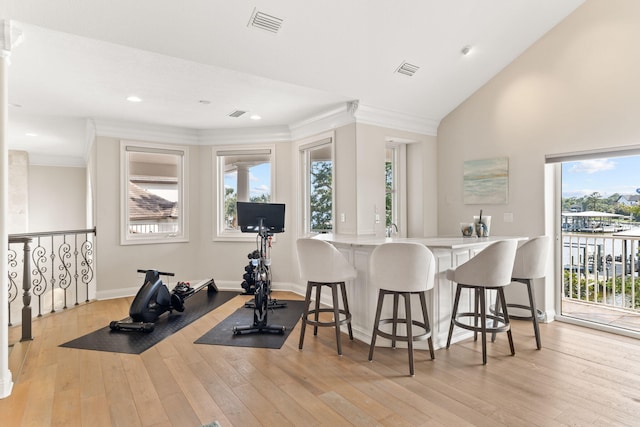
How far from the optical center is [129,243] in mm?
5266

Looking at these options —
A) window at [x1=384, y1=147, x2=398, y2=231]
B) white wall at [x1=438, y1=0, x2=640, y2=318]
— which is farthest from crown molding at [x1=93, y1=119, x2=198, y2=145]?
white wall at [x1=438, y1=0, x2=640, y2=318]

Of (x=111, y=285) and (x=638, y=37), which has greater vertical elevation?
(x=638, y=37)

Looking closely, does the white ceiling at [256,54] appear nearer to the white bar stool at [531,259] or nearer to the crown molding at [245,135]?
the crown molding at [245,135]

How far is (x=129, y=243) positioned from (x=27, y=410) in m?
3.30

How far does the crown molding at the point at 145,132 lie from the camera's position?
5.09 metres

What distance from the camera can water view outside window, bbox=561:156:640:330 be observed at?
3707mm

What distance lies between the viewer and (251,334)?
355 centimetres

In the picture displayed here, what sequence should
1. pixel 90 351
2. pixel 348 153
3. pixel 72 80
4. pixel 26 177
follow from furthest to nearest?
pixel 26 177 < pixel 348 153 < pixel 72 80 < pixel 90 351

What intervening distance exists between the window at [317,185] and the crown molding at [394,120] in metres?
0.63

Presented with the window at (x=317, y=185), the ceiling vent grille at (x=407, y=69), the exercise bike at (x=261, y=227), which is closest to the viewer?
the exercise bike at (x=261, y=227)

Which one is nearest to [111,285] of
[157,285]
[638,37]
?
[157,285]

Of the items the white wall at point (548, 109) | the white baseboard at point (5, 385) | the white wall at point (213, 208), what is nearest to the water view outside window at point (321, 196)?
the white wall at point (213, 208)

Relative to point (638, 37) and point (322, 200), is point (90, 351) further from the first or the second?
point (638, 37)

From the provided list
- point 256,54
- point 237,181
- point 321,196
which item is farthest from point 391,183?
point 256,54
